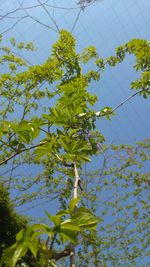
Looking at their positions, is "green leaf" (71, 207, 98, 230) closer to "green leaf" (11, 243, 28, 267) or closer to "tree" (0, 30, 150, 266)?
"tree" (0, 30, 150, 266)

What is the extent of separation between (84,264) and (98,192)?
1227 millimetres

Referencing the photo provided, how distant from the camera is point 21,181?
274 inches

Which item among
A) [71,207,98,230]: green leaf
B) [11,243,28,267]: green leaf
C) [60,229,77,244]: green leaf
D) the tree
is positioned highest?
the tree

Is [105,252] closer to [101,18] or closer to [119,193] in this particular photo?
[119,193]

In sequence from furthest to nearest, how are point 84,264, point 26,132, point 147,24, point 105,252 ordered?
1. point 147,24
2. point 105,252
3. point 84,264
4. point 26,132

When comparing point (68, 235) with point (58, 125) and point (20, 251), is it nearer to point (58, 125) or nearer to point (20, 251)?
point (20, 251)

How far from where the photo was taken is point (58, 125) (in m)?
1.30

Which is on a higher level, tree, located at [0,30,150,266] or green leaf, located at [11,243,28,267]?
tree, located at [0,30,150,266]

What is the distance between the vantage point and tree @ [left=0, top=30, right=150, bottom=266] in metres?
0.85

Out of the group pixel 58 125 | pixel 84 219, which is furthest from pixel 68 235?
pixel 58 125

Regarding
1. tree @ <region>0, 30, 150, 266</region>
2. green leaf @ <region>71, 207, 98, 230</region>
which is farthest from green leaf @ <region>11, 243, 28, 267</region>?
green leaf @ <region>71, 207, 98, 230</region>

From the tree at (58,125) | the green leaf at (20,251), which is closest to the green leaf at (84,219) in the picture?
the tree at (58,125)

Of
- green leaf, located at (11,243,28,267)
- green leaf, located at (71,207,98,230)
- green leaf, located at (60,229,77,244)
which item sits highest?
green leaf, located at (71,207,98,230)

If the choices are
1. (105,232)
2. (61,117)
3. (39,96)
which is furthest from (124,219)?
(61,117)
